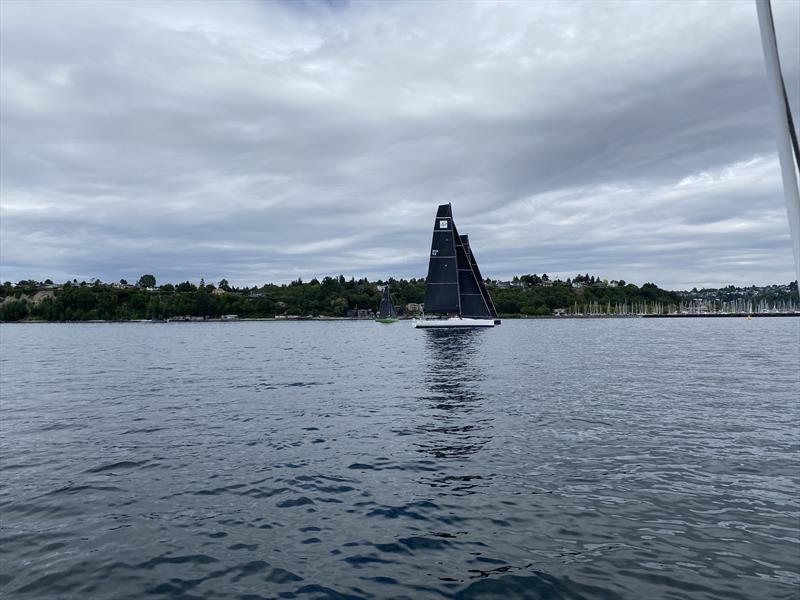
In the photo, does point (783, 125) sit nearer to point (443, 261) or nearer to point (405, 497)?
point (405, 497)

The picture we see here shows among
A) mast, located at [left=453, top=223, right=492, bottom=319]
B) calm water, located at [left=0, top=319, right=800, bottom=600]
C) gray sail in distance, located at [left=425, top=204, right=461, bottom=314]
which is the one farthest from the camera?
mast, located at [left=453, top=223, right=492, bottom=319]

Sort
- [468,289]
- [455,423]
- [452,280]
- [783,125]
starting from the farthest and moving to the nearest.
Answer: [468,289] → [452,280] → [455,423] → [783,125]

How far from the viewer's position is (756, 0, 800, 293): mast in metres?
2.17

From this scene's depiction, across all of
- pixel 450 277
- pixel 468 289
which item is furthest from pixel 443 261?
pixel 468 289

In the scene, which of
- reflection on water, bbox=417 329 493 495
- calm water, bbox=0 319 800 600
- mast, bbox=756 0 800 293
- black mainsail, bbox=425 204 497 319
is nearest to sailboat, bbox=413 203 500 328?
black mainsail, bbox=425 204 497 319

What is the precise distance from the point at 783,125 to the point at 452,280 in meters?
100.0

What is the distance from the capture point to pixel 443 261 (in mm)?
101000

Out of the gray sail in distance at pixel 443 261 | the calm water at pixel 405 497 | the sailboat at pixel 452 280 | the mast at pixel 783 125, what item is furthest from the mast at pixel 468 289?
the mast at pixel 783 125

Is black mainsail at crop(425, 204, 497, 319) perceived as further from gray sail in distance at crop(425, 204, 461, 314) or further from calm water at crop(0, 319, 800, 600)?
calm water at crop(0, 319, 800, 600)

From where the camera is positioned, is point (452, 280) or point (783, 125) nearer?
point (783, 125)

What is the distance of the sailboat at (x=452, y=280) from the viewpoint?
10075cm

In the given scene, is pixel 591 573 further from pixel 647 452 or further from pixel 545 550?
pixel 647 452

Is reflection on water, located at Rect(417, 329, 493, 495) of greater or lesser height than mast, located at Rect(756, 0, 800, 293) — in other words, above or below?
below

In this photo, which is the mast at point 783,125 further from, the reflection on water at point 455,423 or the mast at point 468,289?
the mast at point 468,289
